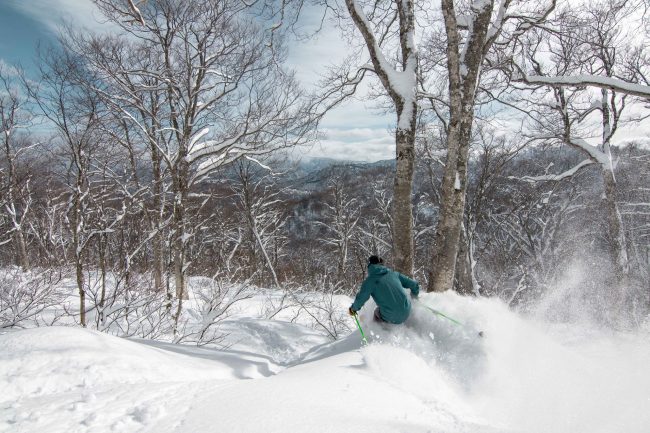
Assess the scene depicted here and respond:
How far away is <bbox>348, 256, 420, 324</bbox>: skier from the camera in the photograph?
4934 millimetres

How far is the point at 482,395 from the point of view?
3812mm

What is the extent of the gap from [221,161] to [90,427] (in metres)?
9.02

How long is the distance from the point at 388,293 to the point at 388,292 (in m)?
0.01

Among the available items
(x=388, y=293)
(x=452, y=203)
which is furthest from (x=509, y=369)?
(x=452, y=203)

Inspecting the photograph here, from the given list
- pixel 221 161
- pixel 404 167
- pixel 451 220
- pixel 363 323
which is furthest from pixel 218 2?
pixel 363 323

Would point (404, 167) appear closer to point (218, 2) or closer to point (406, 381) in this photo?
point (406, 381)

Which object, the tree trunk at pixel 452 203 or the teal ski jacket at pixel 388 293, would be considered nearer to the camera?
the teal ski jacket at pixel 388 293

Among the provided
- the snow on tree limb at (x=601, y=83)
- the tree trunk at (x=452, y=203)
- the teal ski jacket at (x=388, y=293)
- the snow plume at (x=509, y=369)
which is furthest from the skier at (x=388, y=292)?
the snow on tree limb at (x=601, y=83)

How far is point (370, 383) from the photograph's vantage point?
318cm

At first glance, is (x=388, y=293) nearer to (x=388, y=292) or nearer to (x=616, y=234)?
(x=388, y=292)

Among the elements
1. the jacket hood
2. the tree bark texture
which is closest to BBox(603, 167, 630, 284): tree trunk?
the tree bark texture

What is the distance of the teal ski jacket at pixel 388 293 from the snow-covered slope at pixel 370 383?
0.83 feet

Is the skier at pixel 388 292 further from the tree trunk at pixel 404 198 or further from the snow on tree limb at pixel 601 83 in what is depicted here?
the snow on tree limb at pixel 601 83

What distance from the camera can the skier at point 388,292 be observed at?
4.93 m
